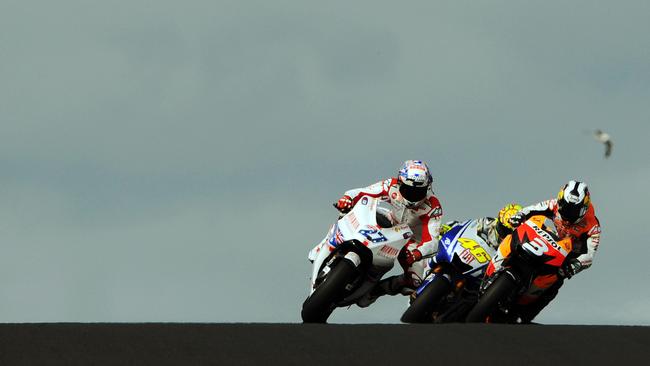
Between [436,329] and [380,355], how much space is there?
124cm

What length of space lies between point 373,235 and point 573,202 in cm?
243

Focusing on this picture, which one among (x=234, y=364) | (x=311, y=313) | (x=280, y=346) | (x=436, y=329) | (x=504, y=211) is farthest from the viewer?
(x=504, y=211)

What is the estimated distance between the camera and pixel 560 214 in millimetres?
15414

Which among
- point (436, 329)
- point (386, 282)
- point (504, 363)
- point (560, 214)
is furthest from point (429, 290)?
point (504, 363)

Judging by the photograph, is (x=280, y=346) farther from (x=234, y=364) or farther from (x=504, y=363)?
(x=504, y=363)

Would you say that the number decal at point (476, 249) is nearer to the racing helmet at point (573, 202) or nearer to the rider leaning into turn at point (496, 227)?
the rider leaning into turn at point (496, 227)

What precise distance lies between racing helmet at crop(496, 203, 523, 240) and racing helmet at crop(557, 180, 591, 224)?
877 mm

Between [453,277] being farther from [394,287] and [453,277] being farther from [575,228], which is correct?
[575,228]

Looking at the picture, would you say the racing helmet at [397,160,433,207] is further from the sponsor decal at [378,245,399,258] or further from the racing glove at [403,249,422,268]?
the sponsor decal at [378,245,399,258]

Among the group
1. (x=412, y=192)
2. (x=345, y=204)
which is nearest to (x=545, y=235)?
(x=412, y=192)

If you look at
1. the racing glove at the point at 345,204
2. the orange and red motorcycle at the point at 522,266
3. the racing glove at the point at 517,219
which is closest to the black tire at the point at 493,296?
the orange and red motorcycle at the point at 522,266

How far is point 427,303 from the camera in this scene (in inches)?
593

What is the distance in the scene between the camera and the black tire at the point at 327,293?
1391 cm

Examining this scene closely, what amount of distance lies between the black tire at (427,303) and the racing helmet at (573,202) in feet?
5.02
